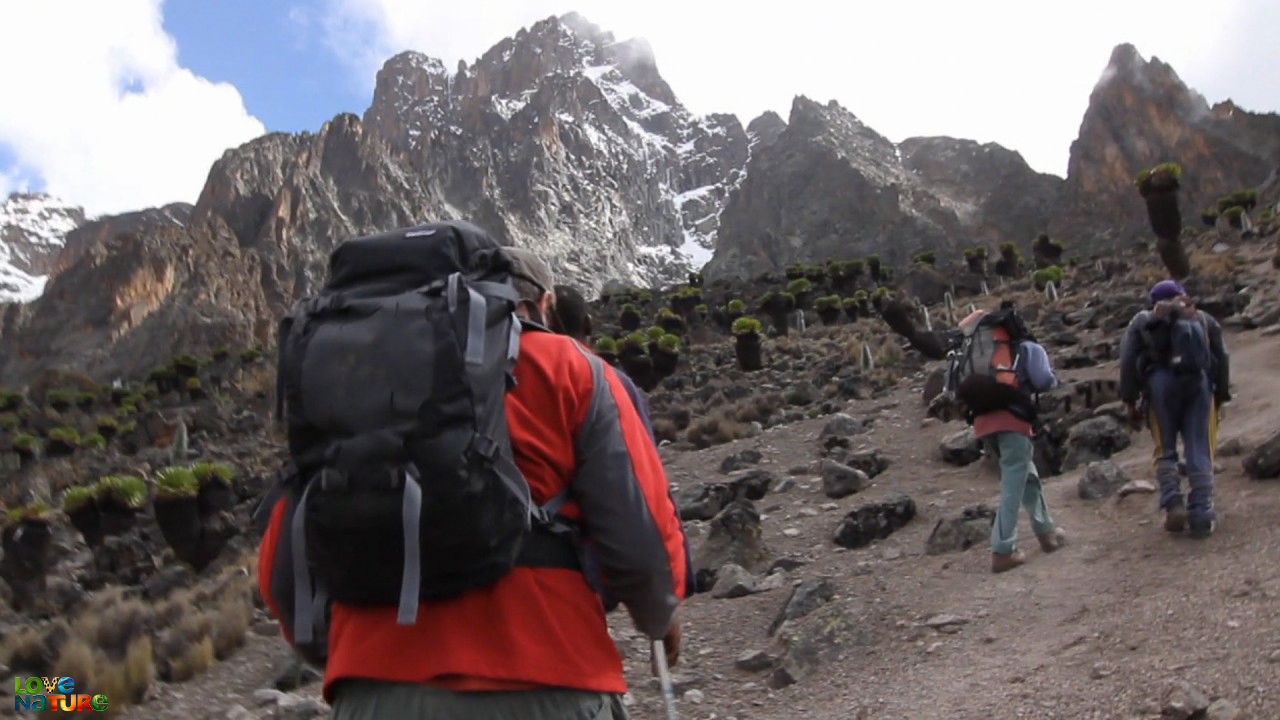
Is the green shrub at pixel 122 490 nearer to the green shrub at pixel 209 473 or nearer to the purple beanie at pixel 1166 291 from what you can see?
the green shrub at pixel 209 473

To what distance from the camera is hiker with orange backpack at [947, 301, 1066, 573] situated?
588 cm

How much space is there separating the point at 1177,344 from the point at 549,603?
4.92 m

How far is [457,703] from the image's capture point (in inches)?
78.3

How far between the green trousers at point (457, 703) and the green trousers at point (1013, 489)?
433 centimetres

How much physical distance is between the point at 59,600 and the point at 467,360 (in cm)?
1074

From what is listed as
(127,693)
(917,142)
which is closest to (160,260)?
(127,693)

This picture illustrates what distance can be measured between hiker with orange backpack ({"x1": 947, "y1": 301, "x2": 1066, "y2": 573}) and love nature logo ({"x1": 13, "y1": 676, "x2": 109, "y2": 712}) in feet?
17.6

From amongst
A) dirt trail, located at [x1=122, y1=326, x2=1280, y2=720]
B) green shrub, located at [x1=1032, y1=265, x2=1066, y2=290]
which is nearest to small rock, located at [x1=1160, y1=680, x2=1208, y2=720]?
dirt trail, located at [x1=122, y1=326, x2=1280, y2=720]

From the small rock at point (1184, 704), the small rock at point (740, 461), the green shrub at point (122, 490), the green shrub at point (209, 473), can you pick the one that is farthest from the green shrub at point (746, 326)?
the small rock at point (1184, 704)

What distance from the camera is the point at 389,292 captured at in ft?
7.02

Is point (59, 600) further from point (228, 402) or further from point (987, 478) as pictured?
point (228, 402)

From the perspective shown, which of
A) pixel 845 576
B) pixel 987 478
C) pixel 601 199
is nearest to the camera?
pixel 845 576

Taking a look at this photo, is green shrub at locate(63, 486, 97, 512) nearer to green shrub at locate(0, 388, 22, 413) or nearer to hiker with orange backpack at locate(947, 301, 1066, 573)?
hiker with orange backpack at locate(947, 301, 1066, 573)

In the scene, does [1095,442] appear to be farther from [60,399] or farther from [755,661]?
[60,399]
